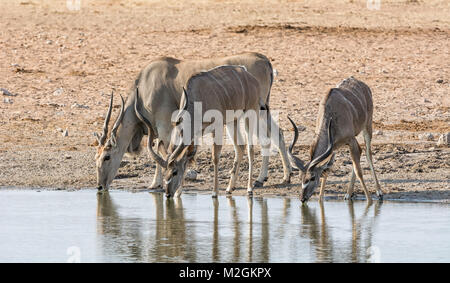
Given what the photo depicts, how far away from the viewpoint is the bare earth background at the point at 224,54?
10.7 metres

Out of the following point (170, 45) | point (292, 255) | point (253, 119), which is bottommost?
point (292, 255)

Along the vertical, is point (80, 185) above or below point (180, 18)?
below

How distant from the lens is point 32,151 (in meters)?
11.7

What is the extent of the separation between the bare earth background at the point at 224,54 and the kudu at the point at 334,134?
2.58 ft

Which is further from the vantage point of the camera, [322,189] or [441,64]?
[441,64]

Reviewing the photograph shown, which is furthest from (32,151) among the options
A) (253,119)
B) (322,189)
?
(322,189)

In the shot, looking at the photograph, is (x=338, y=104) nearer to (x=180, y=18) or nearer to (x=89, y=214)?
(x=89, y=214)

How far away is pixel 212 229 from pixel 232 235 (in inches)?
12.6

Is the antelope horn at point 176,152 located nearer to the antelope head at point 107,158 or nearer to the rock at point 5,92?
the antelope head at point 107,158

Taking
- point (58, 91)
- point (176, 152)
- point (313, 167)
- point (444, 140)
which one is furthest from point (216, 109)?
point (58, 91)

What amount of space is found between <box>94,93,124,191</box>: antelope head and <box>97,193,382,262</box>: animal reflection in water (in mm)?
711

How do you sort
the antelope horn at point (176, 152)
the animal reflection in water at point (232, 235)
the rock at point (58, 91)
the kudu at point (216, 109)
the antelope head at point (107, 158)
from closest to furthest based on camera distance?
the animal reflection in water at point (232, 235)
the antelope horn at point (176, 152)
the kudu at point (216, 109)
the antelope head at point (107, 158)
the rock at point (58, 91)

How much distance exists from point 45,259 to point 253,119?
392cm

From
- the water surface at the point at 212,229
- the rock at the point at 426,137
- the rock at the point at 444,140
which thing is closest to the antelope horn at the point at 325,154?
the water surface at the point at 212,229
